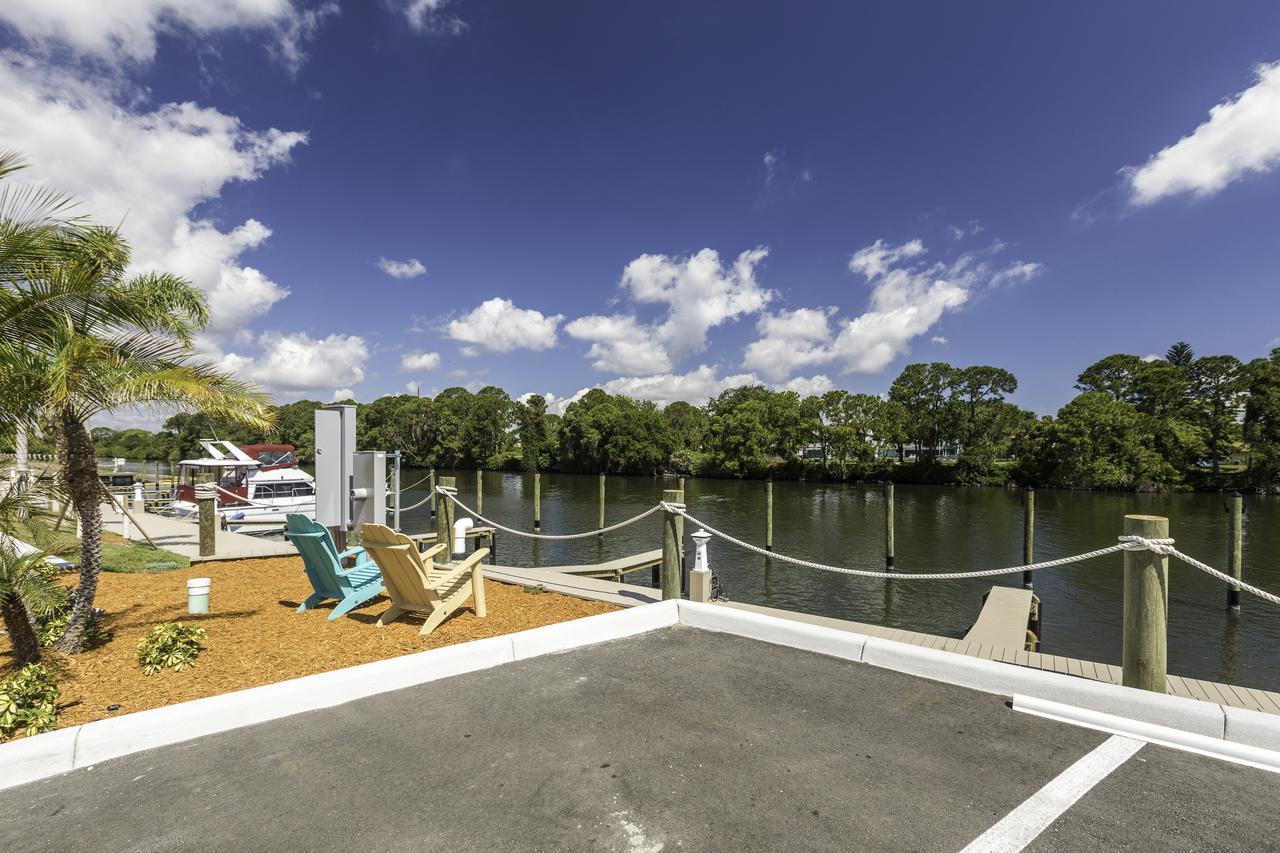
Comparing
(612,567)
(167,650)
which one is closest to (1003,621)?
(612,567)

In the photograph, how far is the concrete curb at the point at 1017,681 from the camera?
11.4ft

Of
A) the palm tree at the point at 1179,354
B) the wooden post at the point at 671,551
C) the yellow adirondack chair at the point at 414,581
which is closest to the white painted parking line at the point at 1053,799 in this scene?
the wooden post at the point at 671,551

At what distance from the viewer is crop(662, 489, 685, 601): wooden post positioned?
667 cm

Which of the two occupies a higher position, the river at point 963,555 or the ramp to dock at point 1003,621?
the ramp to dock at point 1003,621

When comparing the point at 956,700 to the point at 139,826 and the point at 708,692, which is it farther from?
the point at 139,826

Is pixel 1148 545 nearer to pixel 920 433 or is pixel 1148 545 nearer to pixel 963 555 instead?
pixel 963 555

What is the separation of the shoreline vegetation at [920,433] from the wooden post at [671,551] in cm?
3323

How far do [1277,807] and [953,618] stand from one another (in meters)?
11.5

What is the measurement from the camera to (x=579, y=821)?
2732mm

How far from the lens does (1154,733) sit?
3.56 metres

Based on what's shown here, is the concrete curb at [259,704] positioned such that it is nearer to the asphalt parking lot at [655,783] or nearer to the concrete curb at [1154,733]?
the asphalt parking lot at [655,783]

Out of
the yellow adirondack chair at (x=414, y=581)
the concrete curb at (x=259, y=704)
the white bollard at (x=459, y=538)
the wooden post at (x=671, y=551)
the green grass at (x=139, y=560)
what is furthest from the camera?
the white bollard at (x=459, y=538)

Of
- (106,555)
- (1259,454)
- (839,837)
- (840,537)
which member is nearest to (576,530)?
(840,537)

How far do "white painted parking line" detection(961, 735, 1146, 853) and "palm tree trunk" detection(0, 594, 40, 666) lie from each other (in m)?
6.40
